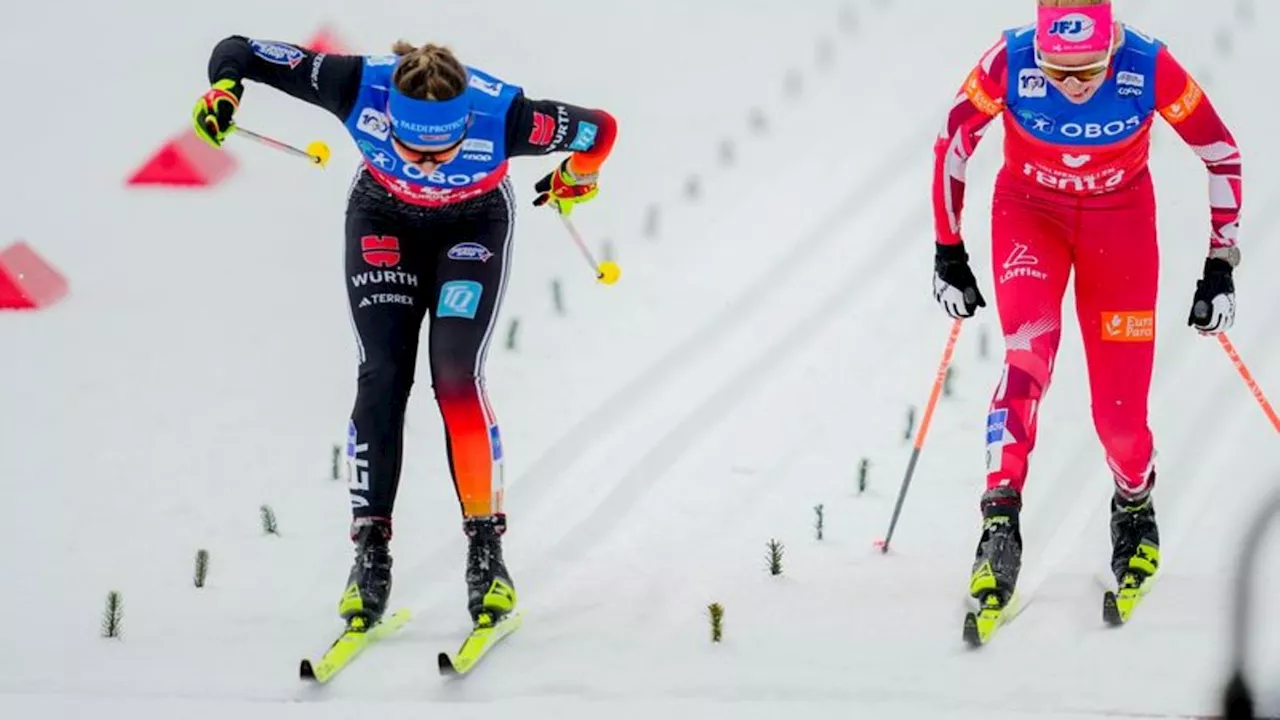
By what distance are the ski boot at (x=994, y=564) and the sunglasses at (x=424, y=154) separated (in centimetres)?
218

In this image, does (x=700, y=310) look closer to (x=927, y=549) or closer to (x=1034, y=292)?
(x=927, y=549)

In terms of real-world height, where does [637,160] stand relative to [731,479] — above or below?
above

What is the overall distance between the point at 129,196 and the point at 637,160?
354 cm

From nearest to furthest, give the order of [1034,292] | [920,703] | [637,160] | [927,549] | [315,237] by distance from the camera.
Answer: [920,703] < [1034,292] < [927,549] < [315,237] < [637,160]

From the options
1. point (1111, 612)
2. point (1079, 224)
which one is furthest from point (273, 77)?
point (1111, 612)

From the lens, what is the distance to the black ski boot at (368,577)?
5.78 metres

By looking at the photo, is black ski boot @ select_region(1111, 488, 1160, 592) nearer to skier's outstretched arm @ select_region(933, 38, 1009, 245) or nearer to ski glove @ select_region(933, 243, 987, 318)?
ski glove @ select_region(933, 243, 987, 318)

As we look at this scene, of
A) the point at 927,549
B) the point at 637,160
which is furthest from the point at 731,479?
the point at 637,160

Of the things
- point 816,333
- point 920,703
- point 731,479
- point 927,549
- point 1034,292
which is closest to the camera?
point 920,703

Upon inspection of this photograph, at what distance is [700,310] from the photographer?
32.1ft

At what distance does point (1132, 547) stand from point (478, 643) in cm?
235

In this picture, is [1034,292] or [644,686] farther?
[1034,292]

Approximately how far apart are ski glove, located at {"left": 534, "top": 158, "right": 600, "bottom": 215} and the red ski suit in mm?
1271

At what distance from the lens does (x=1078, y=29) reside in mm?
5715
